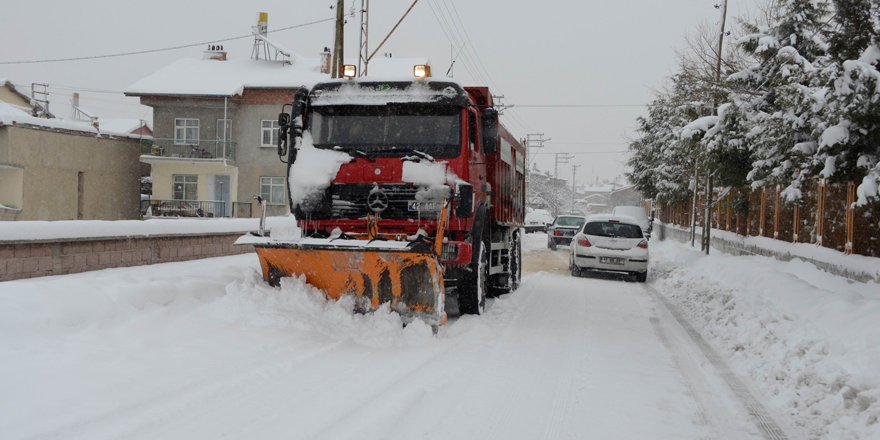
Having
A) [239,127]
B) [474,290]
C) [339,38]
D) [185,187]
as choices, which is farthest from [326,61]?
[474,290]

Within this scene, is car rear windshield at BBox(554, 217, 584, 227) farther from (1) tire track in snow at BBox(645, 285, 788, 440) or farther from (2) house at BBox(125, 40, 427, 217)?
(1) tire track in snow at BBox(645, 285, 788, 440)

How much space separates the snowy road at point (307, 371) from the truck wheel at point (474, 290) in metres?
0.20

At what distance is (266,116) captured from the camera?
114 ft

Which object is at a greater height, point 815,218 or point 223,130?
point 223,130

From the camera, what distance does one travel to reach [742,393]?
5.86 m

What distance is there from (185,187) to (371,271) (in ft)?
99.4

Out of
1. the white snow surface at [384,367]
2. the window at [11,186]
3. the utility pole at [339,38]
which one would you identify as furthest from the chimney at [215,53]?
the white snow surface at [384,367]

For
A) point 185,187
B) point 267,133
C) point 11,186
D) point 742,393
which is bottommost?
point 742,393

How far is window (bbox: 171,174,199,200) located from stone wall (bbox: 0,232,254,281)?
2456 cm

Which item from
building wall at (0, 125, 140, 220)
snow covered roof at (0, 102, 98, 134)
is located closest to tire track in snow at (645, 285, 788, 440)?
building wall at (0, 125, 140, 220)

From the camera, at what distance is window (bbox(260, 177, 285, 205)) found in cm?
3459

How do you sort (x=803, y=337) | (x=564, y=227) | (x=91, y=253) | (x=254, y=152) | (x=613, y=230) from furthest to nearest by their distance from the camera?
(x=254, y=152) < (x=564, y=227) < (x=613, y=230) < (x=91, y=253) < (x=803, y=337)

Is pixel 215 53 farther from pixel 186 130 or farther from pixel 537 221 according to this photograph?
pixel 537 221

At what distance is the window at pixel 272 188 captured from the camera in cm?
3459
